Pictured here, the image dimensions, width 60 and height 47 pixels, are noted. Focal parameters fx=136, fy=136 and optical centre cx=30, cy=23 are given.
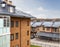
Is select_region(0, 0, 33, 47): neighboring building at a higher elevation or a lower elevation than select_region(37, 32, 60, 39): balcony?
higher

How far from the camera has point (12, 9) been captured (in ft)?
90.5

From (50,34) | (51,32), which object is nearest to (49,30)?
(51,32)

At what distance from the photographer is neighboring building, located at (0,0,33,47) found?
22.0 metres

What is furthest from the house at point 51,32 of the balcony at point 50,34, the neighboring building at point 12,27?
the neighboring building at point 12,27

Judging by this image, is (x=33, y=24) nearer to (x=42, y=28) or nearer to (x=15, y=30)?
(x=42, y=28)

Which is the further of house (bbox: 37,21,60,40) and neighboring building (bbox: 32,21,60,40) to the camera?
neighboring building (bbox: 32,21,60,40)

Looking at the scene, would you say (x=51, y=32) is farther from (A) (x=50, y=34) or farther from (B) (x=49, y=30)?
(B) (x=49, y=30)

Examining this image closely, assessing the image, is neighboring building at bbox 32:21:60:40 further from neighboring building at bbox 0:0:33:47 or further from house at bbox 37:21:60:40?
neighboring building at bbox 0:0:33:47

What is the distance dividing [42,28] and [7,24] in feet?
124

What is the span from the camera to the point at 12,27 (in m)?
27.4

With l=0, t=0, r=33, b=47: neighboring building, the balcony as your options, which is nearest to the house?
the balcony

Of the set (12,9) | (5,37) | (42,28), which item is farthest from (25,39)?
(42,28)

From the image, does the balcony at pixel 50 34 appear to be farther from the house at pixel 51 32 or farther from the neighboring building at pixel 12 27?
the neighboring building at pixel 12 27

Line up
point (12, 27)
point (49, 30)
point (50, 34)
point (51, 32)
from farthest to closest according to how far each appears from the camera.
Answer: point (49, 30) → point (51, 32) → point (50, 34) → point (12, 27)
